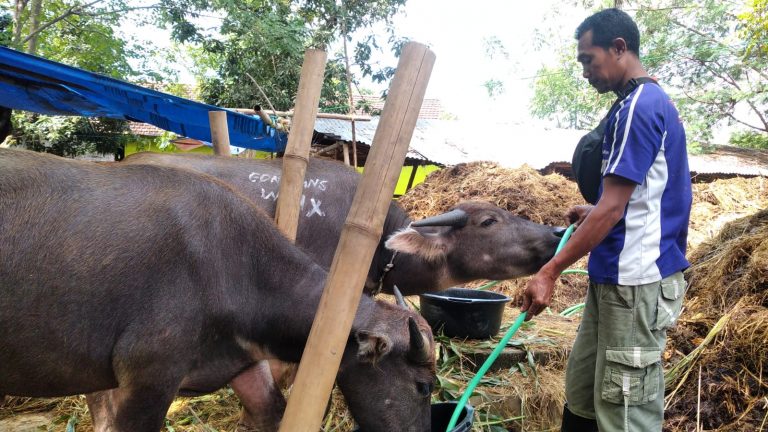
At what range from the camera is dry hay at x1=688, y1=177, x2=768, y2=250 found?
29.1 feet

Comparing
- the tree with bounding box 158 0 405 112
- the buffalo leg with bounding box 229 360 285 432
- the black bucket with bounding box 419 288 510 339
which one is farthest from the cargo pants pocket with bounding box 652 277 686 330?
the tree with bounding box 158 0 405 112

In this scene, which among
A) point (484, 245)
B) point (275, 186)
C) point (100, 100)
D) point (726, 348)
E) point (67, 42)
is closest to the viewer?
point (726, 348)

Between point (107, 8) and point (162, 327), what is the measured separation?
1314 cm

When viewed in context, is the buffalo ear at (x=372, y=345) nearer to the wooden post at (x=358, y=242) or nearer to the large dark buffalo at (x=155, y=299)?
the large dark buffalo at (x=155, y=299)

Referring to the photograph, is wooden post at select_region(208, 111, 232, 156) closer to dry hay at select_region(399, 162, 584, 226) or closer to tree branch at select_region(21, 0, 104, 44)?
dry hay at select_region(399, 162, 584, 226)

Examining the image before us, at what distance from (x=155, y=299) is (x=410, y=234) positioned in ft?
7.34

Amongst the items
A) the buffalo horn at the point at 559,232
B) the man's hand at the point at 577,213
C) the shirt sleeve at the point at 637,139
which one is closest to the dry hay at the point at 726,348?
the buffalo horn at the point at 559,232

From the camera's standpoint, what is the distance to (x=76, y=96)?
17.7 ft

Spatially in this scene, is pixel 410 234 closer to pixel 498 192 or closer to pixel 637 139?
pixel 637 139

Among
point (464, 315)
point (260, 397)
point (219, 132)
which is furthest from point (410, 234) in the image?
point (219, 132)

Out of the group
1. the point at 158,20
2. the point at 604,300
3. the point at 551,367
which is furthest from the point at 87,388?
the point at 158,20

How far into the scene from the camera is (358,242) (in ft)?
5.61

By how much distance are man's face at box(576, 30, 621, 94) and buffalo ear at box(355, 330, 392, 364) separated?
172cm

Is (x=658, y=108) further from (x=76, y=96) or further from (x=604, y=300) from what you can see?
(x=76, y=96)
